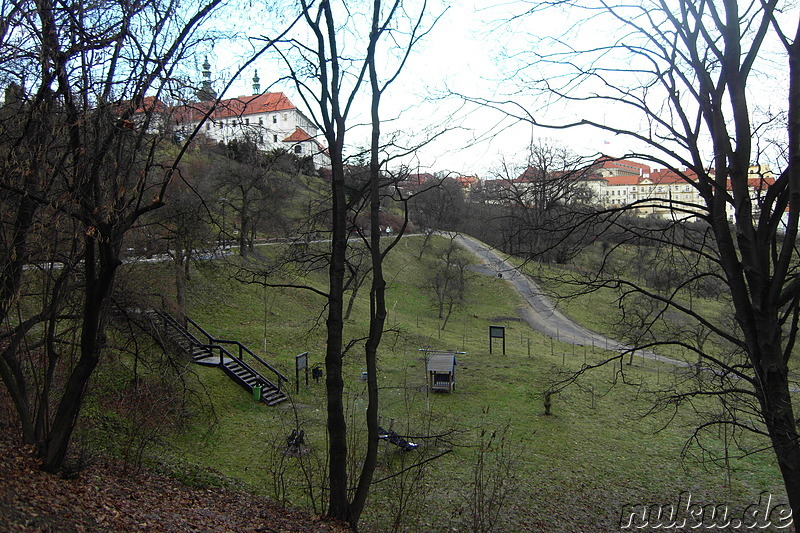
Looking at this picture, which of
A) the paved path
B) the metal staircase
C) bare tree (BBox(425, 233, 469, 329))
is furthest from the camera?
bare tree (BBox(425, 233, 469, 329))

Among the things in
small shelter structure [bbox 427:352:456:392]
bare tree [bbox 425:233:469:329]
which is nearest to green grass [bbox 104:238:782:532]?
small shelter structure [bbox 427:352:456:392]

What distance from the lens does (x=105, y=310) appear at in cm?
824

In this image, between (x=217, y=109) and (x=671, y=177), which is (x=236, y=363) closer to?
(x=217, y=109)


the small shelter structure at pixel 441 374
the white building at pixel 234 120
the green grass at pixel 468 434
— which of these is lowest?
the green grass at pixel 468 434

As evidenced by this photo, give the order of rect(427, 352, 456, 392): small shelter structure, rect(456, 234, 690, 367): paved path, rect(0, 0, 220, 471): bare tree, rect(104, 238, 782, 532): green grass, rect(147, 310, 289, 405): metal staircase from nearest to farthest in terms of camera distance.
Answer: rect(0, 0, 220, 471): bare tree, rect(104, 238, 782, 532): green grass, rect(147, 310, 289, 405): metal staircase, rect(427, 352, 456, 392): small shelter structure, rect(456, 234, 690, 367): paved path

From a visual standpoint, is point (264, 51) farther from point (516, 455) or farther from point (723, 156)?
point (516, 455)

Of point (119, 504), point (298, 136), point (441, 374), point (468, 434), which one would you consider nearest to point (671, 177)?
point (298, 136)

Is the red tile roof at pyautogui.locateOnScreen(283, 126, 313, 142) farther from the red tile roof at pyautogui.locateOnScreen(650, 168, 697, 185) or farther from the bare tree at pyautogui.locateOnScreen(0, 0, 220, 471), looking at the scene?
the red tile roof at pyautogui.locateOnScreen(650, 168, 697, 185)

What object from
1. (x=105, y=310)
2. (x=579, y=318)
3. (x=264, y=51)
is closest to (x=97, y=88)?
(x=264, y=51)

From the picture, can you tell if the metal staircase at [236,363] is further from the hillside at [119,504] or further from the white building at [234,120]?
the white building at [234,120]

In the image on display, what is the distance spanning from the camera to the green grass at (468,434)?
9984mm

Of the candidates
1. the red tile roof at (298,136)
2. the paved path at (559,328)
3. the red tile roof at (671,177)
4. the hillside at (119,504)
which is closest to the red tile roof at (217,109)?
the red tile roof at (298,136)

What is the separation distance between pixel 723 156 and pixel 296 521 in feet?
23.4

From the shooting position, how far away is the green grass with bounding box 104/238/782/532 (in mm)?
9984
